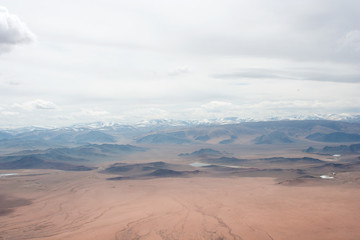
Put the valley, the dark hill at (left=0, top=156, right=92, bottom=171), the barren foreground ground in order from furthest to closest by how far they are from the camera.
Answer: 1. the dark hill at (left=0, top=156, right=92, bottom=171)
2. the valley
3. the barren foreground ground

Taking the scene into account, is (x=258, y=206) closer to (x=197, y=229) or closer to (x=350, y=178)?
(x=197, y=229)

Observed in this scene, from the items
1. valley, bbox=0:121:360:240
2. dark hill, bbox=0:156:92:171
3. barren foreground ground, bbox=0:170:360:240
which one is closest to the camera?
barren foreground ground, bbox=0:170:360:240

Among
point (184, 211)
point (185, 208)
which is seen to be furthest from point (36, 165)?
point (184, 211)

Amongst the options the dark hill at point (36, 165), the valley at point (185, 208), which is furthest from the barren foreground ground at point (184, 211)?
the dark hill at point (36, 165)

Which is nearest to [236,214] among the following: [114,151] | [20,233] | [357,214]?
[357,214]

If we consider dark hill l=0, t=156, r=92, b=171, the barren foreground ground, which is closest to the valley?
the barren foreground ground

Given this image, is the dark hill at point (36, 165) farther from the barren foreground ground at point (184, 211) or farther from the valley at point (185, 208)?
the barren foreground ground at point (184, 211)

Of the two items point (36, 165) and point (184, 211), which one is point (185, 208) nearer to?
point (184, 211)

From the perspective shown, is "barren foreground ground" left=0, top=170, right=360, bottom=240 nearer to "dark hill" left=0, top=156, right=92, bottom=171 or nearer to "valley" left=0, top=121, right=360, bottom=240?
"valley" left=0, top=121, right=360, bottom=240
